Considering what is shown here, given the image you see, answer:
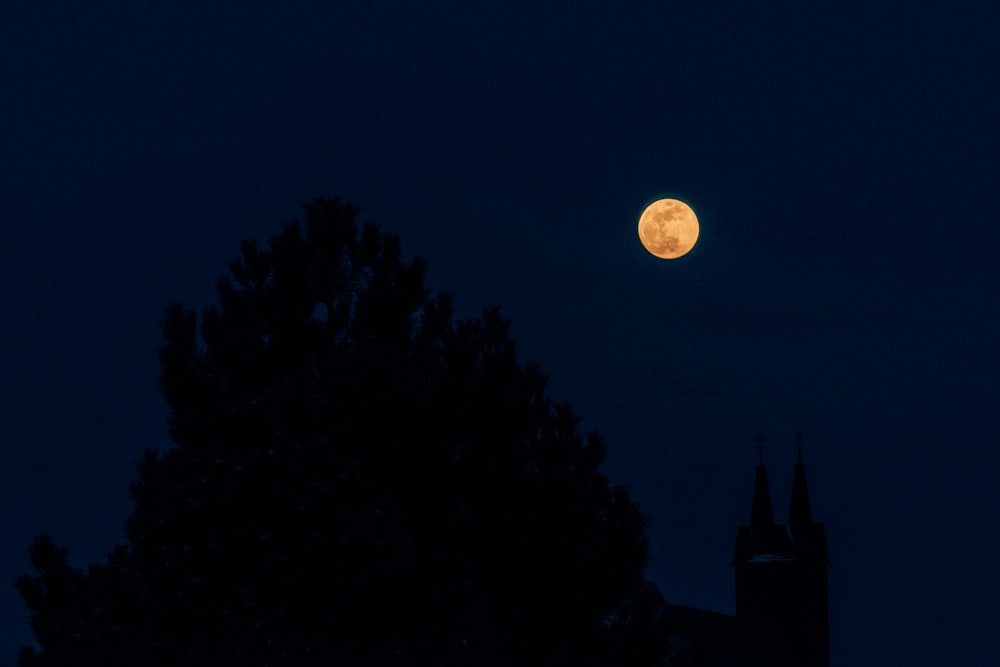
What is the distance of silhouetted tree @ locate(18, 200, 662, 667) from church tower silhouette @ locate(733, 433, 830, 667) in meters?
73.7

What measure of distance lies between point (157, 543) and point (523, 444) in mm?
3925

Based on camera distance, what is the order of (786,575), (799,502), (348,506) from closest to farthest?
(348,506) < (786,575) < (799,502)

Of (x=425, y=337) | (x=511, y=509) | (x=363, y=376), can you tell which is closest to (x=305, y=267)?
(x=425, y=337)

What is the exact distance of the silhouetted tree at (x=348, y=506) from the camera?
11.8m

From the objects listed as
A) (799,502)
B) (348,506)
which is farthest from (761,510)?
(348,506)

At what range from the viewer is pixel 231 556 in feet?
39.0

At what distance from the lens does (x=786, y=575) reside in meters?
87.1

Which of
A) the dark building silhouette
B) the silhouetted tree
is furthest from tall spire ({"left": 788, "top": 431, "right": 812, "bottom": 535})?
the silhouetted tree

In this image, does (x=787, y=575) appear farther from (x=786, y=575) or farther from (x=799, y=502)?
(x=799, y=502)

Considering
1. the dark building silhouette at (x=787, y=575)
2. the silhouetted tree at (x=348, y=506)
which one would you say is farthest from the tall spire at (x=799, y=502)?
the silhouetted tree at (x=348, y=506)

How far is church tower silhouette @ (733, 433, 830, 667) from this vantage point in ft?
284

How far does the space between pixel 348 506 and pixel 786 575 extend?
3100 inches

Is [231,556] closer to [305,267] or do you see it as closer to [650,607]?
[650,607]

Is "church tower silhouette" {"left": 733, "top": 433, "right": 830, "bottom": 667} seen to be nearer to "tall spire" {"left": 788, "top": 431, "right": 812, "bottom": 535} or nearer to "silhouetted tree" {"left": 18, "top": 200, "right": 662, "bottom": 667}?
"tall spire" {"left": 788, "top": 431, "right": 812, "bottom": 535}
